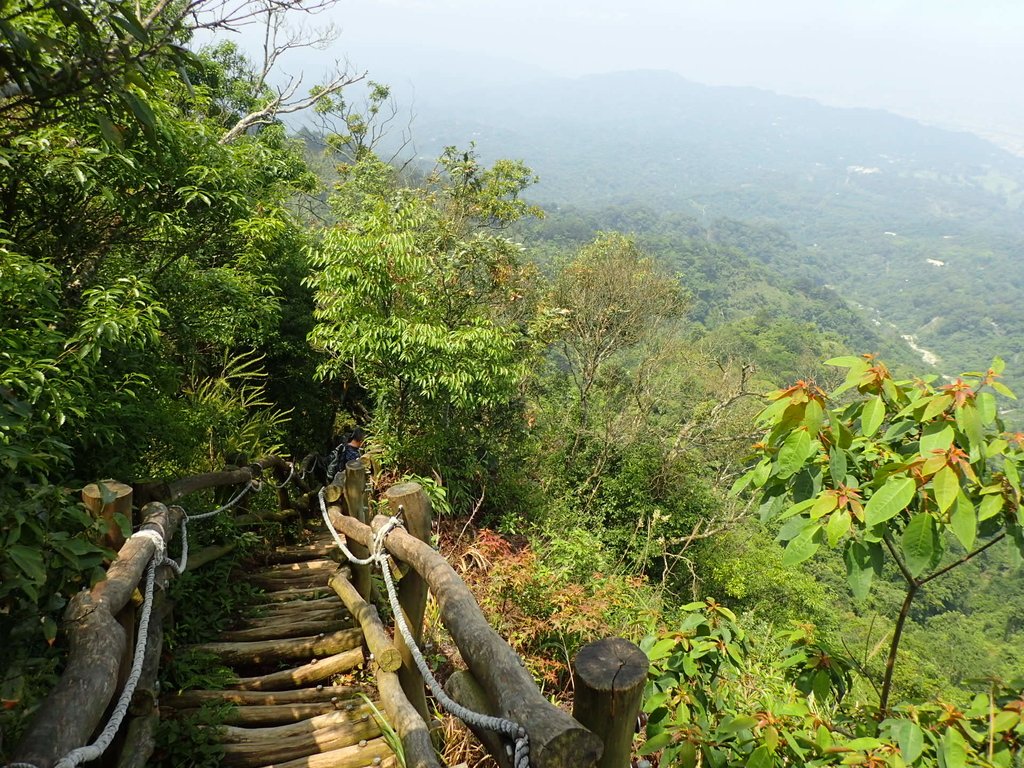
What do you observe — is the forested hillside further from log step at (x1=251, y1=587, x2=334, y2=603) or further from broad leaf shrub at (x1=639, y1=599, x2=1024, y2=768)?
log step at (x1=251, y1=587, x2=334, y2=603)

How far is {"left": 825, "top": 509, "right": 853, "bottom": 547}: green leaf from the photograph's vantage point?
149cm

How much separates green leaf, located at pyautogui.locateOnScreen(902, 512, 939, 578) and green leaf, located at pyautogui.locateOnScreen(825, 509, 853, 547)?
0.13m

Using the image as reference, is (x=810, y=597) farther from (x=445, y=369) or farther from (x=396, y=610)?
(x=396, y=610)

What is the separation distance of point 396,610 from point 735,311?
259 ft

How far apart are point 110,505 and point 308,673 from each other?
5.03 feet

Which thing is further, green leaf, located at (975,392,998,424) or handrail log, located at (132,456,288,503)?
handrail log, located at (132,456,288,503)

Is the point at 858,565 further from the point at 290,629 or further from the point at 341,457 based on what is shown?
the point at 341,457

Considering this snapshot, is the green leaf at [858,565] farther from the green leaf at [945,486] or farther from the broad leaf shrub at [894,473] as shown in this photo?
the green leaf at [945,486]

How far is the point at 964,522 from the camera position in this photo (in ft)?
4.48

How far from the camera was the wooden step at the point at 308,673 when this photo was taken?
3.14m

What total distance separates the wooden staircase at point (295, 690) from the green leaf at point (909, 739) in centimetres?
194

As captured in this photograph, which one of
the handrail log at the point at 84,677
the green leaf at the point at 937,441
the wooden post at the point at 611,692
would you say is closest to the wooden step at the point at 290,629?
the handrail log at the point at 84,677

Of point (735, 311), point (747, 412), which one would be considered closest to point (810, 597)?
point (747, 412)

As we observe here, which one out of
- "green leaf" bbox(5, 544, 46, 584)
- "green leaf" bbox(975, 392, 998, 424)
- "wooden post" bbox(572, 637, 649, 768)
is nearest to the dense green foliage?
"green leaf" bbox(5, 544, 46, 584)
